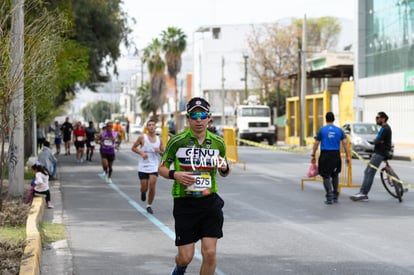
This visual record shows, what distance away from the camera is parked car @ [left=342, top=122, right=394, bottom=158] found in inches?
1280

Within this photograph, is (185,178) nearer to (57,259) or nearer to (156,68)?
(57,259)

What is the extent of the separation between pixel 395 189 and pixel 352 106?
35041 mm

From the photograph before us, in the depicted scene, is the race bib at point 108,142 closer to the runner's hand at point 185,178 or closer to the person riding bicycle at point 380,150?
the person riding bicycle at point 380,150

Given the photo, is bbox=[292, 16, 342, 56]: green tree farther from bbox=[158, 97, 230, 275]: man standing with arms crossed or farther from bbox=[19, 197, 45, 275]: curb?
bbox=[158, 97, 230, 275]: man standing with arms crossed

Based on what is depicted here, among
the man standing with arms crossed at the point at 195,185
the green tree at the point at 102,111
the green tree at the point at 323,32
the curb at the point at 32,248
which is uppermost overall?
the green tree at the point at 323,32

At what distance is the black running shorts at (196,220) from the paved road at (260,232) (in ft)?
5.75

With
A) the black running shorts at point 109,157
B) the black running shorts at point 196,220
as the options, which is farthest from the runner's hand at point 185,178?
the black running shorts at point 109,157

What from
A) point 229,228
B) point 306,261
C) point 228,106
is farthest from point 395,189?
point 228,106

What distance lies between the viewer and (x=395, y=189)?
1542 centimetres

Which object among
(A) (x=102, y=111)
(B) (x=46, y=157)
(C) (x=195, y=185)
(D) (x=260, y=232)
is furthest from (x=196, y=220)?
(A) (x=102, y=111)

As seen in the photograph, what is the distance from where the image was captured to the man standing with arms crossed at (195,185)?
6.55 metres

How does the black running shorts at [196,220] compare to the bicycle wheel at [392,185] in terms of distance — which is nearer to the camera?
the black running shorts at [196,220]

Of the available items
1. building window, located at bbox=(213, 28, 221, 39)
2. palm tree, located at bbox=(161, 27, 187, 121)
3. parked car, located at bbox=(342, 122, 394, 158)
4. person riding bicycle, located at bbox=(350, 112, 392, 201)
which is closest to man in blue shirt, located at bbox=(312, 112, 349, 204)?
person riding bicycle, located at bbox=(350, 112, 392, 201)

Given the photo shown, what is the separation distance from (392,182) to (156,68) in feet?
221
